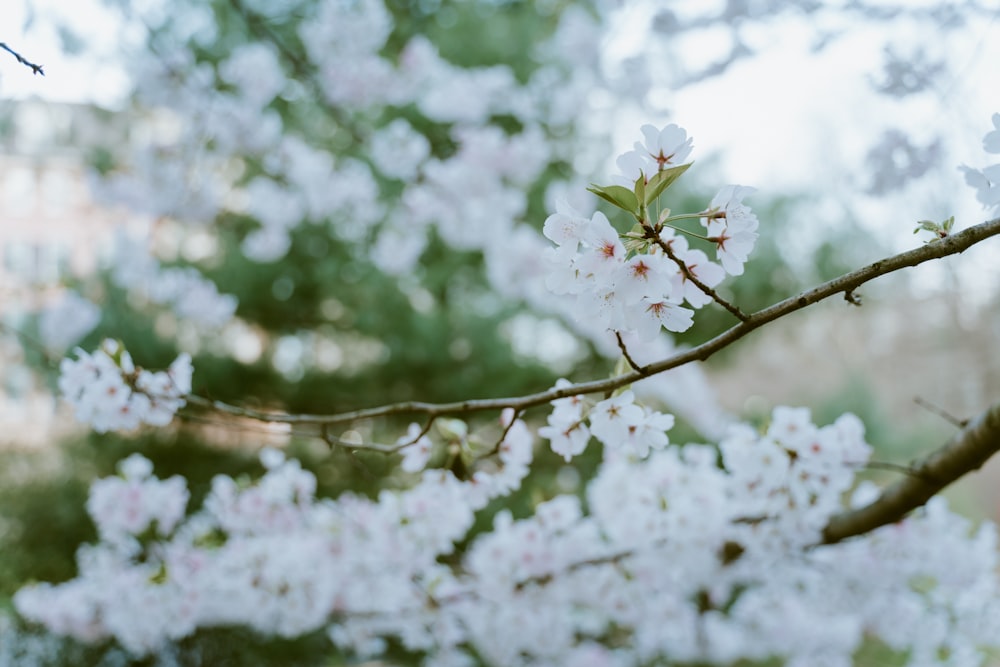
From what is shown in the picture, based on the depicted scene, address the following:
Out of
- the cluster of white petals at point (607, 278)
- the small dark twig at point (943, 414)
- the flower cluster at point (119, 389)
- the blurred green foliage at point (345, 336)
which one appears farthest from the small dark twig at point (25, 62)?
the blurred green foliage at point (345, 336)

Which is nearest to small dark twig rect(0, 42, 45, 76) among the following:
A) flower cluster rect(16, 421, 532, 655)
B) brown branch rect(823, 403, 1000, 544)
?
flower cluster rect(16, 421, 532, 655)

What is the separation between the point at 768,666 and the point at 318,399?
369cm

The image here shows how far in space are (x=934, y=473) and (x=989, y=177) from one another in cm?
57

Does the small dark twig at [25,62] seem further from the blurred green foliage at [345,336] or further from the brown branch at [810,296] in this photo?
the blurred green foliage at [345,336]

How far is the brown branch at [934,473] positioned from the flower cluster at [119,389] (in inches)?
41.0

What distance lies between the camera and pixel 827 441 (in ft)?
4.05

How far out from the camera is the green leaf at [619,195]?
2.13 ft

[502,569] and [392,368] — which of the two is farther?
[392,368]

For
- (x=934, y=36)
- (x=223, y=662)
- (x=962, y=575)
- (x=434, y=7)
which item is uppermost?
(x=434, y=7)

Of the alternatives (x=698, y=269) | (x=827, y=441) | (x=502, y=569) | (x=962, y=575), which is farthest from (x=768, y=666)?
(x=698, y=269)

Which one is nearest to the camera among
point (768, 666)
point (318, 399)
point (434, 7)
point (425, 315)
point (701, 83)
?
point (701, 83)

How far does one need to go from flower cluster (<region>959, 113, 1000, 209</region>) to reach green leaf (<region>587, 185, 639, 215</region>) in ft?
0.99

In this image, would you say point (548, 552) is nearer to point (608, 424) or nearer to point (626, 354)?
point (608, 424)

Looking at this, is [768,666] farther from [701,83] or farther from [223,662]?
[701,83]
